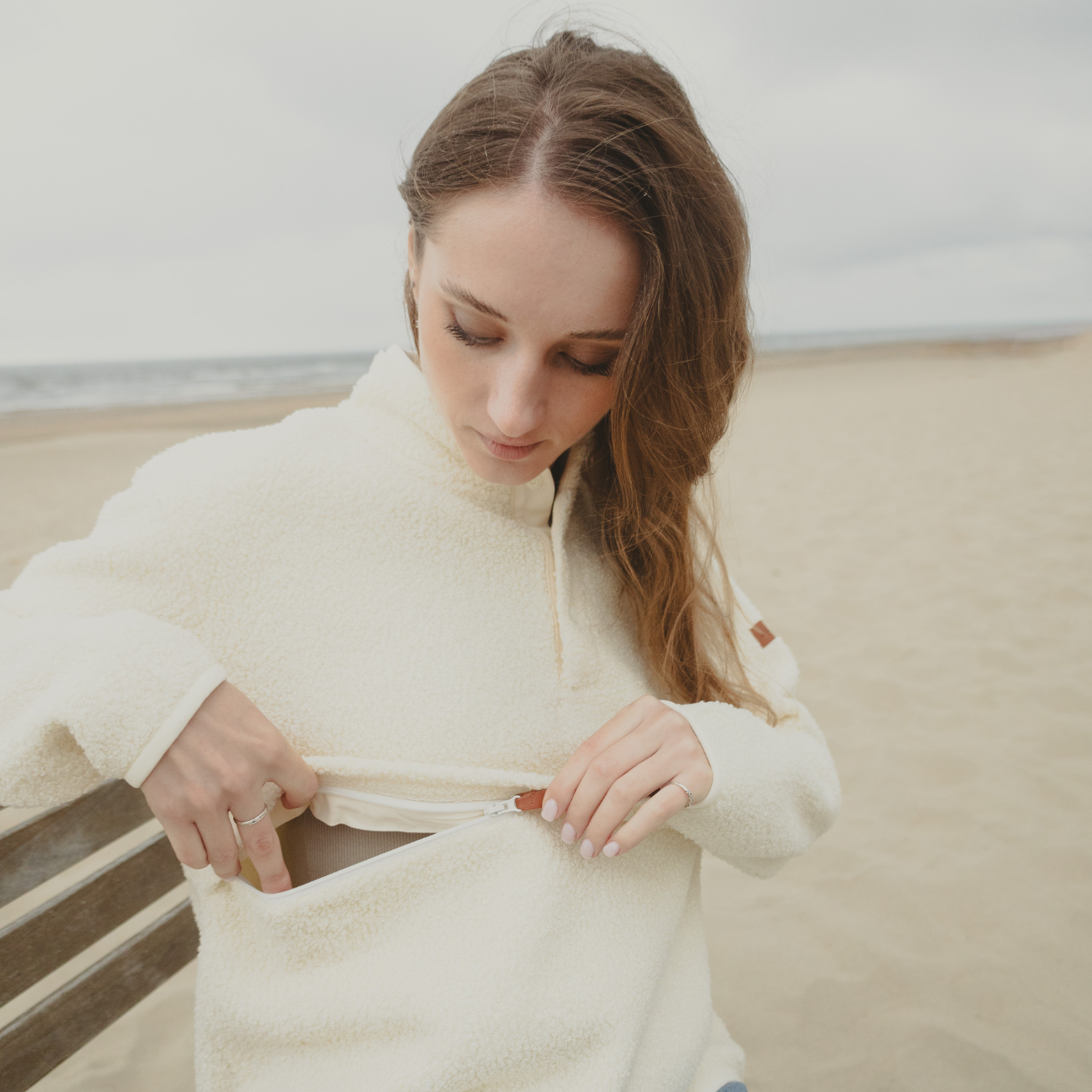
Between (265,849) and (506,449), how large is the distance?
0.57 m

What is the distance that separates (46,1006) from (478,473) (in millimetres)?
1063

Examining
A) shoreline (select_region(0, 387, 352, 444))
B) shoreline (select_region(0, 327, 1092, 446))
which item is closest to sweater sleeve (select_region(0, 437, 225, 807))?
shoreline (select_region(0, 327, 1092, 446))

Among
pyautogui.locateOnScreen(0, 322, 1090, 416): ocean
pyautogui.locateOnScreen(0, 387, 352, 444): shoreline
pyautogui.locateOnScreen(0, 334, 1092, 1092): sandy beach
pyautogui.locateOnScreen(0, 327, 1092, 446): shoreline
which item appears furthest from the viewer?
pyautogui.locateOnScreen(0, 322, 1090, 416): ocean

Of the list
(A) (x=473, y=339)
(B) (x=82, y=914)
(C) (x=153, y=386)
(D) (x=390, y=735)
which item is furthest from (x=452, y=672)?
(C) (x=153, y=386)

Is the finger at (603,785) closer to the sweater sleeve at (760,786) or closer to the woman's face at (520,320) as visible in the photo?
the sweater sleeve at (760,786)

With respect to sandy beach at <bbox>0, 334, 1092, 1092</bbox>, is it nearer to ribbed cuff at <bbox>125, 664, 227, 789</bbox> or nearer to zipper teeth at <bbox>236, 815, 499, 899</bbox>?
zipper teeth at <bbox>236, 815, 499, 899</bbox>

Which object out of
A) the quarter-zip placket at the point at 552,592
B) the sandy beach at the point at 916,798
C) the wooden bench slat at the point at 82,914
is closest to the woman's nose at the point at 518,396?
the quarter-zip placket at the point at 552,592

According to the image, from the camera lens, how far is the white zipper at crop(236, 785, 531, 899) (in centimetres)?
102

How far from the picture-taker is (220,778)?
0.88 metres

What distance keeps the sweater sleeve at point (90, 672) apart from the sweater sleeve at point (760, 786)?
2.10 feet

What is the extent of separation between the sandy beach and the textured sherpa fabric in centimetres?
78

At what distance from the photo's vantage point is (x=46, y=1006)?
1.28 metres

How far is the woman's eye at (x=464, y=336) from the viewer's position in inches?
40.4

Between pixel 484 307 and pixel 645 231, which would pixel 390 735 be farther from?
pixel 645 231
